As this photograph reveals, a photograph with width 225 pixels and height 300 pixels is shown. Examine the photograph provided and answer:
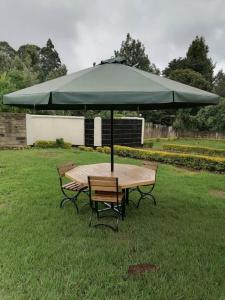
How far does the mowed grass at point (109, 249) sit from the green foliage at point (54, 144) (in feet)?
26.2

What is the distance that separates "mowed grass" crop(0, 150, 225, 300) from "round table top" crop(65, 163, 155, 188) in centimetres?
65

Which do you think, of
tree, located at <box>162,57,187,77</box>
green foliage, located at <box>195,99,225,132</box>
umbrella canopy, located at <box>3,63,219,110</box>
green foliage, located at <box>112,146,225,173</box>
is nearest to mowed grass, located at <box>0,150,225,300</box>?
umbrella canopy, located at <box>3,63,219,110</box>

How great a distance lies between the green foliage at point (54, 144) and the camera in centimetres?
1392

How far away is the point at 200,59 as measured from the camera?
39594 mm

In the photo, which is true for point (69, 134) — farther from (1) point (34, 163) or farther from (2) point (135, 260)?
(2) point (135, 260)

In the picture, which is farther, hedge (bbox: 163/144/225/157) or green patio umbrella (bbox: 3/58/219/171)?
hedge (bbox: 163/144/225/157)

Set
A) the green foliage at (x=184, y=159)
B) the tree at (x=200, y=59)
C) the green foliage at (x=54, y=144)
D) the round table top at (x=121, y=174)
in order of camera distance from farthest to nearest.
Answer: the tree at (x=200, y=59), the green foliage at (x=54, y=144), the green foliage at (x=184, y=159), the round table top at (x=121, y=174)

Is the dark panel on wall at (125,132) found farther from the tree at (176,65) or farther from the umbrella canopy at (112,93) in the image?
the tree at (176,65)

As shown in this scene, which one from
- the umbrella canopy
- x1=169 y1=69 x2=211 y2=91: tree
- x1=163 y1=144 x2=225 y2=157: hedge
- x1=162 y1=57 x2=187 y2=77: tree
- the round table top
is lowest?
x1=163 y1=144 x2=225 y2=157: hedge

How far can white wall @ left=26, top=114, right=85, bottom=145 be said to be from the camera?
1421 centimetres

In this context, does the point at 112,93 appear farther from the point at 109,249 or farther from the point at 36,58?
the point at 36,58

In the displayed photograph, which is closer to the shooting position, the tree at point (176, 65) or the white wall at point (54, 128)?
the white wall at point (54, 128)

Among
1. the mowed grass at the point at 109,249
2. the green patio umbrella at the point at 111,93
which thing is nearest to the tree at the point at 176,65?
the mowed grass at the point at 109,249

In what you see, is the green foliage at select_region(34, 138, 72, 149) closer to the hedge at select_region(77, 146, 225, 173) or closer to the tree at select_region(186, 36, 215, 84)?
the hedge at select_region(77, 146, 225, 173)
